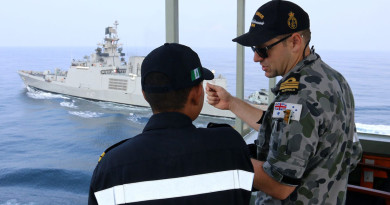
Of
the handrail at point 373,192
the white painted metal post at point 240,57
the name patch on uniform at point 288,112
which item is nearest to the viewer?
the name patch on uniform at point 288,112

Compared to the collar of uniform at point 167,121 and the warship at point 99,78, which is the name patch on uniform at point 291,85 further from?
the warship at point 99,78

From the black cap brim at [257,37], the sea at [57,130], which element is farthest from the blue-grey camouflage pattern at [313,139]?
the sea at [57,130]

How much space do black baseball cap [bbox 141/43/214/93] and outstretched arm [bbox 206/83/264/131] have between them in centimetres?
44

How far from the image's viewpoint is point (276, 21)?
0.74 metres

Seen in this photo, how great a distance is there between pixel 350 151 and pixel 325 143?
15 cm

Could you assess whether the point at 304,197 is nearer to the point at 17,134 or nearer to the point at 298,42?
the point at 298,42

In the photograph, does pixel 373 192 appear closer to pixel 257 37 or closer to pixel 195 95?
pixel 257 37

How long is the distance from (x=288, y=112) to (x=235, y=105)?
0.35 m

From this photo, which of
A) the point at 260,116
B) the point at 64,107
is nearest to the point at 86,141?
the point at 64,107

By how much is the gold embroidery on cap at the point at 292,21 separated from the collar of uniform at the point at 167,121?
0.38 metres

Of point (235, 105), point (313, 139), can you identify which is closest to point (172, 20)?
point (235, 105)

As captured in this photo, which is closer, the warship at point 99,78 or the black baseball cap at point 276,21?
the black baseball cap at point 276,21

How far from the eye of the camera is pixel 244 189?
0.55m

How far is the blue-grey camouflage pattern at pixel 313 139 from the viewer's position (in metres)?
0.67
